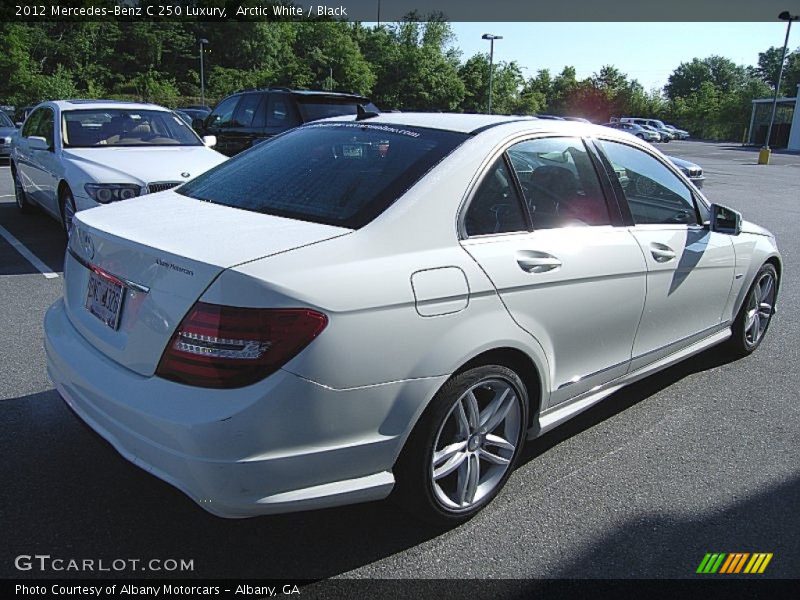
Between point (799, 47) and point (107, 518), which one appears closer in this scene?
point (107, 518)

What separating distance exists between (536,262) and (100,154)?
595cm

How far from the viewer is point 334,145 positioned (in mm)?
3166

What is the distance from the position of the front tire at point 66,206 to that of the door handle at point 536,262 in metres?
5.51

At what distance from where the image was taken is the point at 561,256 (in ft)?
9.49

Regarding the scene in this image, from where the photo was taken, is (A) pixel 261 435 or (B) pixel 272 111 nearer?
(A) pixel 261 435

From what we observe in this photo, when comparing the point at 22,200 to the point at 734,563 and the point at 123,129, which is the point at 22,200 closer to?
the point at 123,129

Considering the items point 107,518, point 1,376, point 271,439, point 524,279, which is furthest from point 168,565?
point 1,376

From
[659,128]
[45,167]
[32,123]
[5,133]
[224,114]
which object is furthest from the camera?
[659,128]

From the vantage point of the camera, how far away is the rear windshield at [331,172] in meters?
2.62

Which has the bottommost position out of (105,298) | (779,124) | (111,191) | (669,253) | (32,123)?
(111,191)

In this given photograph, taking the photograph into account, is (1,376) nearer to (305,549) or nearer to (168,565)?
(168,565)

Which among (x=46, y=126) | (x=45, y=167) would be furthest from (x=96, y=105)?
(x=45, y=167)

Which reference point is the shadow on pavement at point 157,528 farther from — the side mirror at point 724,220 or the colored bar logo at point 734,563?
the side mirror at point 724,220

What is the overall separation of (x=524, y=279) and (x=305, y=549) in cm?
133
